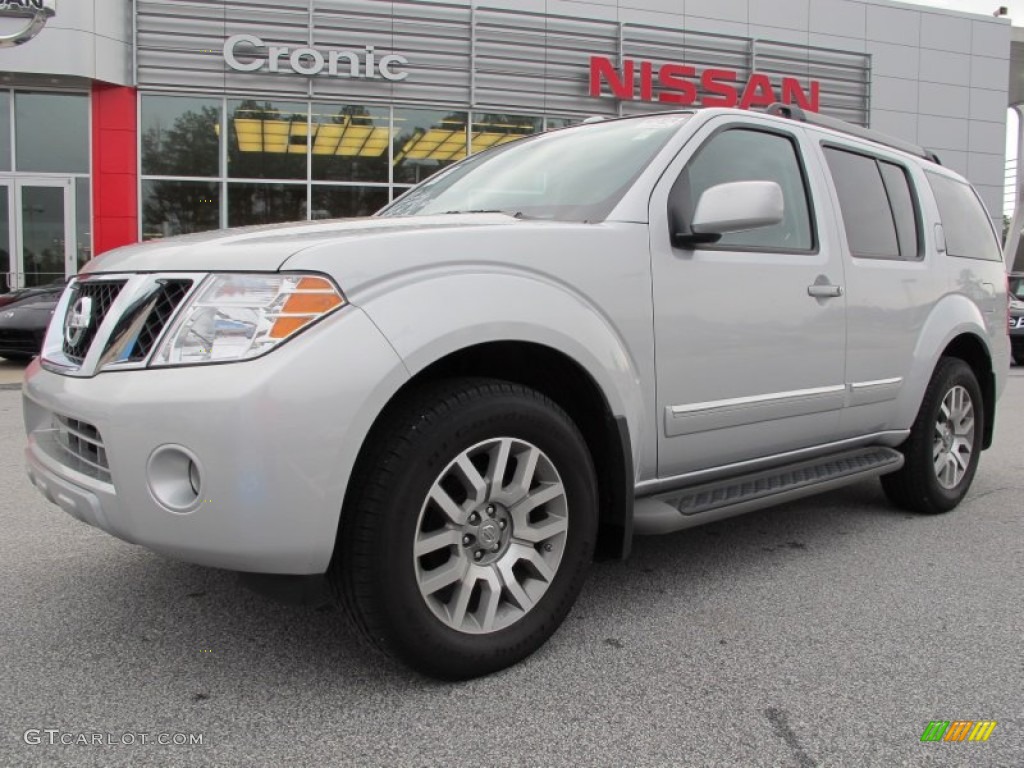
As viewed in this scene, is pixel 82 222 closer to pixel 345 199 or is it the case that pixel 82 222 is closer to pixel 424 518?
pixel 345 199

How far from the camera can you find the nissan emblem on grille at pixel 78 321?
248cm

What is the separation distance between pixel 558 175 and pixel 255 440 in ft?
5.70

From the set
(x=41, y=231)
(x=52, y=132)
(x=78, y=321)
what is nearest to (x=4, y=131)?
(x=52, y=132)

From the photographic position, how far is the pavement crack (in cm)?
202

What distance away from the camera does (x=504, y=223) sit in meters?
2.61

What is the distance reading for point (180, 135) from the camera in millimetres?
15641

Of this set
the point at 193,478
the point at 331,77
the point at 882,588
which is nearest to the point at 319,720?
the point at 193,478

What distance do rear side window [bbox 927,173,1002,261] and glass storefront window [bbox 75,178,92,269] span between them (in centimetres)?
1520

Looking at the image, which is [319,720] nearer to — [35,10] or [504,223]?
[504,223]

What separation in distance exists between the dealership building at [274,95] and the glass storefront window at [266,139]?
3 centimetres

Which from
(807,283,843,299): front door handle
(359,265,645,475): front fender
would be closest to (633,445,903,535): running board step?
(359,265,645,475): front fender

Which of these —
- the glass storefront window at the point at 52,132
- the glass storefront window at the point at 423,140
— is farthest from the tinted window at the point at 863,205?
the glass storefront window at the point at 52,132

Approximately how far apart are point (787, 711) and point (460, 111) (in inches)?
629

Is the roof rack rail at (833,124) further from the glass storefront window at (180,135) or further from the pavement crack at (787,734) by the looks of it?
the glass storefront window at (180,135)
